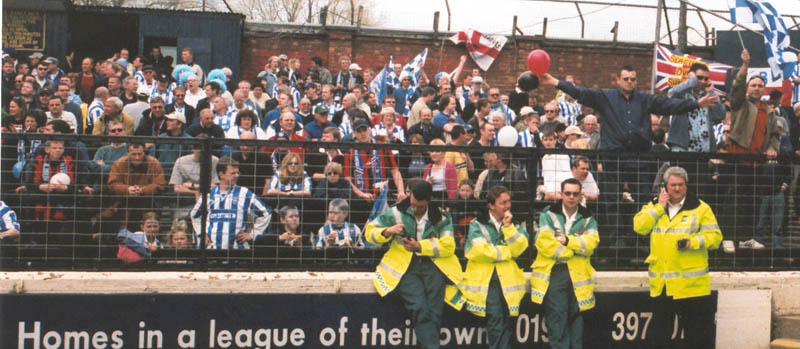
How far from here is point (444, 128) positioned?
38.4ft

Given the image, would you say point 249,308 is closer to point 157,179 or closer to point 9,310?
point 157,179

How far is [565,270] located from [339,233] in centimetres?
192

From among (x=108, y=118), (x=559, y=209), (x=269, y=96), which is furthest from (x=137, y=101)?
(x=559, y=209)

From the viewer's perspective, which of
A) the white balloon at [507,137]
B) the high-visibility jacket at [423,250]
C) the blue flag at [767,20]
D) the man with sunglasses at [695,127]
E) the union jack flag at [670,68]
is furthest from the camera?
the union jack flag at [670,68]

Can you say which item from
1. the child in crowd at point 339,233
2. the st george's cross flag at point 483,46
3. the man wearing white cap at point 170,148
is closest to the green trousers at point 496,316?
the child in crowd at point 339,233

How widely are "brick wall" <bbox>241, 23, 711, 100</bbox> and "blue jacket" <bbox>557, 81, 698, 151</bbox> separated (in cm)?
1300

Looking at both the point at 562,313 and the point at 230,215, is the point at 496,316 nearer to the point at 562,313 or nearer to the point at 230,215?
the point at 562,313

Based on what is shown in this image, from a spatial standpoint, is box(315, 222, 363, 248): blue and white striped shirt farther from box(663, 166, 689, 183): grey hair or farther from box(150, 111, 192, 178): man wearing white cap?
box(663, 166, 689, 183): grey hair

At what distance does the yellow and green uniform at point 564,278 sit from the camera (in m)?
7.08

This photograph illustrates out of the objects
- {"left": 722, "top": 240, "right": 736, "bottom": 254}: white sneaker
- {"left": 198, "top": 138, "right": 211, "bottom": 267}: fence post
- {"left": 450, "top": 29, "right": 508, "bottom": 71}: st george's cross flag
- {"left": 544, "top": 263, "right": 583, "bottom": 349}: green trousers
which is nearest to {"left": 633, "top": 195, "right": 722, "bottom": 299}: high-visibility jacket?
{"left": 544, "top": 263, "right": 583, "bottom": 349}: green trousers

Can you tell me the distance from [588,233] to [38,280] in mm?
4358

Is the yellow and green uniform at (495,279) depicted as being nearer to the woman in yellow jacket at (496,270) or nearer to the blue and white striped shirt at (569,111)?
the woman in yellow jacket at (496,270)

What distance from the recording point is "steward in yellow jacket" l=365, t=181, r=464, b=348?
271 inches

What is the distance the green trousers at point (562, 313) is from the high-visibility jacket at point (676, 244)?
719 mm
